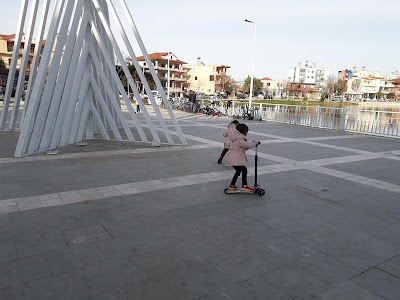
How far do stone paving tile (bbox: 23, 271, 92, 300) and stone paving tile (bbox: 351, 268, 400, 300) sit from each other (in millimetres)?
2819

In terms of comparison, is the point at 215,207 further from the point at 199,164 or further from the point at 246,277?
the point at 199,164

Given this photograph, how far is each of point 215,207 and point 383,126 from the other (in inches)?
513

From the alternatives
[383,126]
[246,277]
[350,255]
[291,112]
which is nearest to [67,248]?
[246,277]

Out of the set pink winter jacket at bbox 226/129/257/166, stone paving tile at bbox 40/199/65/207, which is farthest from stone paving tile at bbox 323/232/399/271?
stone paving tile at bbox 40/199/65/207

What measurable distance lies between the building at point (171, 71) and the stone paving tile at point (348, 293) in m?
63.6

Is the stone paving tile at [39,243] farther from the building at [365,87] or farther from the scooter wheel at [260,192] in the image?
the building at [365,87]

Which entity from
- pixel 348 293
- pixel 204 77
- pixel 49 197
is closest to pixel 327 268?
pixel 348 293

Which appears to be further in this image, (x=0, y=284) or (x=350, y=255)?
(x=350, y=255)

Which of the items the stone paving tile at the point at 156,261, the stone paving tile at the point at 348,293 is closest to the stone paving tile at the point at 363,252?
the stone paving tile at the point at 348,293

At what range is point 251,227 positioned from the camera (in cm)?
482

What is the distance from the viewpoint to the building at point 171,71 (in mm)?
66688

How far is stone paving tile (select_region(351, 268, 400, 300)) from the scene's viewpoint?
3.36 metres

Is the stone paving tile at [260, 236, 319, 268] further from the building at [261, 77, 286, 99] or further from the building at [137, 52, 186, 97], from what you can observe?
the building at [261, 77, 286, 99]

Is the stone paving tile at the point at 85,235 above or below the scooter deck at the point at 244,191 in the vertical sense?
below
